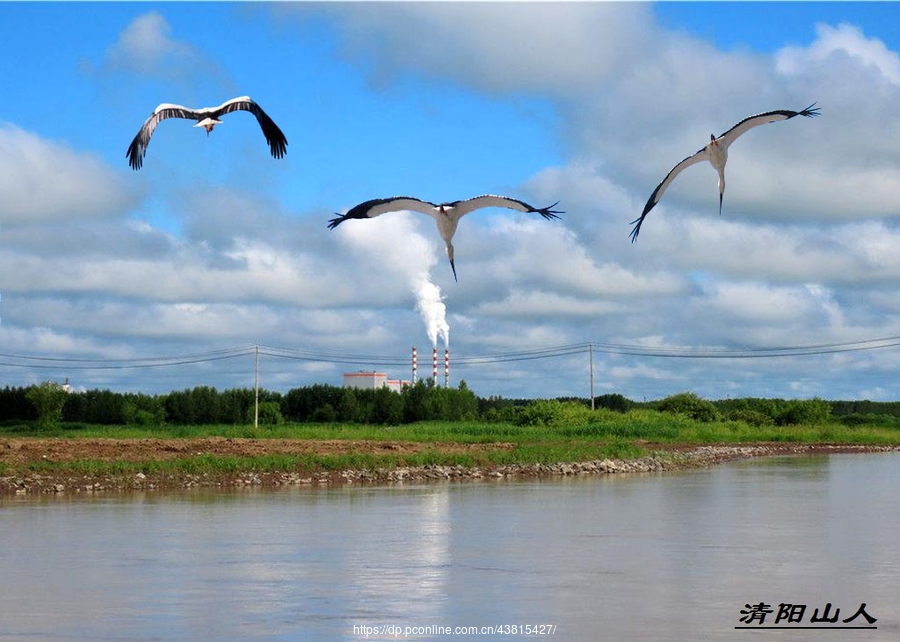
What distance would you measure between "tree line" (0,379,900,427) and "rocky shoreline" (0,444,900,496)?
2939 centimetres

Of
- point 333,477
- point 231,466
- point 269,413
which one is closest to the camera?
point 231,466

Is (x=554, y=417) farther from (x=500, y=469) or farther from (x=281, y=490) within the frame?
(x=281, y=490)

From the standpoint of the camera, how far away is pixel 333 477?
28.6m

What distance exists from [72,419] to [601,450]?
44.9 metres

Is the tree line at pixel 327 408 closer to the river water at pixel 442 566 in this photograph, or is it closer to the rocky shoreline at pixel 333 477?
the rocky shoreline at pixel 333 477

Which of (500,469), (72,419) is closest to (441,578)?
(500,469)

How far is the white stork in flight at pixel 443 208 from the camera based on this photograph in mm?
16141

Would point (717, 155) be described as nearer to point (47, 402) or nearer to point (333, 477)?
point (333, 477)

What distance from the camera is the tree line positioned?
68562 mm

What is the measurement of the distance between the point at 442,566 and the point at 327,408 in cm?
A: 5999

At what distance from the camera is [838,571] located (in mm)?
13922

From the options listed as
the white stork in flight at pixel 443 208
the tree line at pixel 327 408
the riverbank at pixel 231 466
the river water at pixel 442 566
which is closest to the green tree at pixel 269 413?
the tree line at pixel 327 408

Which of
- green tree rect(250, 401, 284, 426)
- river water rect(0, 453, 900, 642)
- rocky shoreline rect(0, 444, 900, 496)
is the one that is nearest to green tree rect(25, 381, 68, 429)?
green tree rect(250, 401, 284, 426)

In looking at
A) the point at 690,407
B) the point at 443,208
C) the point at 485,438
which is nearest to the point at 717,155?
the point at 443,208
